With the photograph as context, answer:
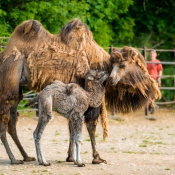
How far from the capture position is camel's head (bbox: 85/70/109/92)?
32.9 feet

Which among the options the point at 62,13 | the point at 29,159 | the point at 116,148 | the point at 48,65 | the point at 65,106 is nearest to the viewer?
the point at 65,106

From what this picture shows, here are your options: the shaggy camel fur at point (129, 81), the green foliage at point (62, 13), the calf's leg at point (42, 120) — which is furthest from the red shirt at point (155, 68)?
the calf's leg at point (42, 120)

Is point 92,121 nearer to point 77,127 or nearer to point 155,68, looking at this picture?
point 77,127

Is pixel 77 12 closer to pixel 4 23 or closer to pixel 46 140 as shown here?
pixel 4 23

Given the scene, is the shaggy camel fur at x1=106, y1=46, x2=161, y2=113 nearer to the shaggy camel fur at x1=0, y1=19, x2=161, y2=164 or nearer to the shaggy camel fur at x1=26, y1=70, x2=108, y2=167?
the shaggy camel fur at x1=0, y1=19, x2=161, y2=164

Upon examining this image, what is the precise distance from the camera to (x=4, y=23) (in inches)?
654

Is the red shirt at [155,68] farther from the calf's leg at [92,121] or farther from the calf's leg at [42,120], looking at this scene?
the calf's leg at [42,120]

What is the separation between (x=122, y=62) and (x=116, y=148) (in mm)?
2373

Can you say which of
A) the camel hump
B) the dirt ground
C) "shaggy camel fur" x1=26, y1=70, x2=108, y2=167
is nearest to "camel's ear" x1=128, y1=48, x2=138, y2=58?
"shaggy camel fur" x1=26, y1=70, x2=108, y2=167

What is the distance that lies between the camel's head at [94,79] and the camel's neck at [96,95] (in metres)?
0.02

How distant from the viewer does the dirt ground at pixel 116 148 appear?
9.46 metres

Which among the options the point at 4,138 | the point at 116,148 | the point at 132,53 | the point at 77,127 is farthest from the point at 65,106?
the point at 116,148

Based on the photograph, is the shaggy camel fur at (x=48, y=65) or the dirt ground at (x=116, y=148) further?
the shaggy camel fur at (x=48, y=65)

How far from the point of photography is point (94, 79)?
10039 mm
